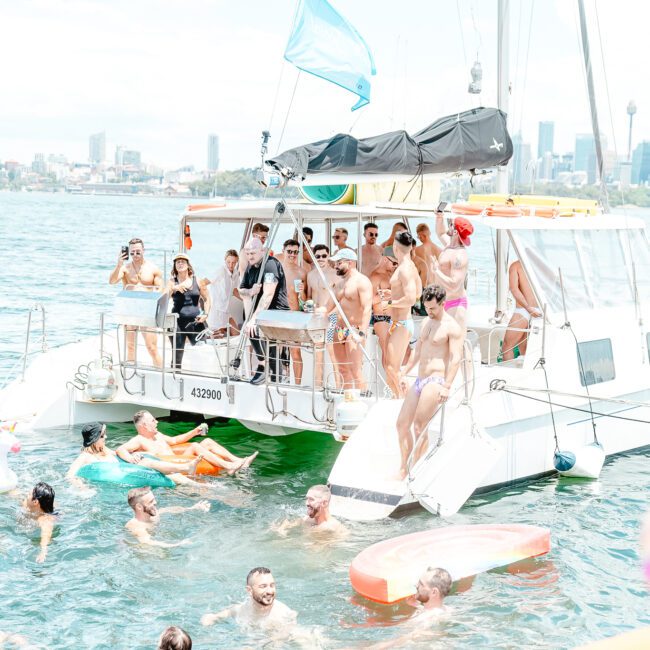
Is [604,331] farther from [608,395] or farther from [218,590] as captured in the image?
[218,590]

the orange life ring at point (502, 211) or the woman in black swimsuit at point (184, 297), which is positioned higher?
the orange life ring at point (502, 211)

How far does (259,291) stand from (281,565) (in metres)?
3.60

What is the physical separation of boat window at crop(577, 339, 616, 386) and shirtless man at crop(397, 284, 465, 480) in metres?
2.26

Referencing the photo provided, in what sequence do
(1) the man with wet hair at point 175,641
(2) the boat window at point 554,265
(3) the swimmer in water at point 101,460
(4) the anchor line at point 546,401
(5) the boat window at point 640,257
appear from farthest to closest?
(5) the boat window at point 640,257 < (2) the boat window at point 554,265 < (3) the swimmer in water at point 101,460 < (4) the anchor line at point 546,401 < (1) the man with wet hair at point 175,641

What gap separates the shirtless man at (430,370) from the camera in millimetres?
9617

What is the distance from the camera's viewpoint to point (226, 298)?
43.5 feet

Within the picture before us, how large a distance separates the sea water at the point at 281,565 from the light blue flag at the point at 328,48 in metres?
4.43

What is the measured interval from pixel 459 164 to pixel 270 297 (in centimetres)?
290

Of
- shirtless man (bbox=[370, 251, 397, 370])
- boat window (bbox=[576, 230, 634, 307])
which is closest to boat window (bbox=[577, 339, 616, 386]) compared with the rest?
boat window (bbox=[576, 230, 634, 307])

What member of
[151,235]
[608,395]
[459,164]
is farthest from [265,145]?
[151,235]

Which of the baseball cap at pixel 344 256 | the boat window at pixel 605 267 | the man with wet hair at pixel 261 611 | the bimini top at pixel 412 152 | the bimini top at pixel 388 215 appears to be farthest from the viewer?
the boat window at pixel 605 267

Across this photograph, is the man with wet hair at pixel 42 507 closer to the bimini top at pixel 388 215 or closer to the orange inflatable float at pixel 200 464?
the orange inflatable float at pixel 200 464

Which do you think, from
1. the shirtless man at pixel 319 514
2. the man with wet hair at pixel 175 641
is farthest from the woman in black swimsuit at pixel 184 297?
the man with wet hair at pixel 175 641

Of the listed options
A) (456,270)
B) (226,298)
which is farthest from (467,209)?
(226,298)
